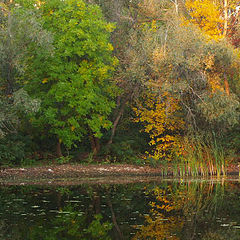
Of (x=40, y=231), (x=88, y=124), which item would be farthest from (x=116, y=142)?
(x=40, y=231)

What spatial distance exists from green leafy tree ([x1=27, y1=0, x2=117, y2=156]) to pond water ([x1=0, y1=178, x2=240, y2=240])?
572 cm

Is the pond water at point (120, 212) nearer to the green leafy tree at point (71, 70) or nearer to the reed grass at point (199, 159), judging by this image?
the reed grass at point (199, 159)

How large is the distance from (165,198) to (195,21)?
63.6ft

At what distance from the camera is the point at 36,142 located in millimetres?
27172

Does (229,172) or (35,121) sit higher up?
(35,121)

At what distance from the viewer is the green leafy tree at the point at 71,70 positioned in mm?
23156

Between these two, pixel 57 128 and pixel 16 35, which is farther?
pixel 57 128

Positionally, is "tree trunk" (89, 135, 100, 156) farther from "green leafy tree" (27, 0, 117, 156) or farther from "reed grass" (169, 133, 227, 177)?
"reed grass" (169, 133, 227, 177)

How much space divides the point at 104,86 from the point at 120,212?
49.3 feet

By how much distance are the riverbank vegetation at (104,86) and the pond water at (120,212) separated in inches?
205

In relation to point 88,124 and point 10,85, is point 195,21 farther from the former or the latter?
point 10,85

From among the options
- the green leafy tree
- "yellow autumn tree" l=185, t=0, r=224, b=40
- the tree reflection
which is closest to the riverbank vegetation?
the green leafy tree

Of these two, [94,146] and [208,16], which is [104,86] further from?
[208,16]

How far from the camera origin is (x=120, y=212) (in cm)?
1195
